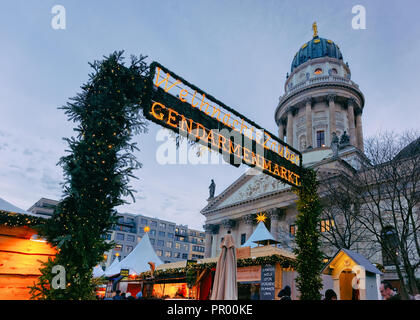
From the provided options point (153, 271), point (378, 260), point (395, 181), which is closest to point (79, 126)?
point (153, 271)

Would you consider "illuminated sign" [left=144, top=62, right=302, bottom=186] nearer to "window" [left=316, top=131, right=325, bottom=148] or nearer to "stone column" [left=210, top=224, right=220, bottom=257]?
"stone column" [left=210, top=224, right=220, bottom=257]

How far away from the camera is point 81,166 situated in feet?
18.0

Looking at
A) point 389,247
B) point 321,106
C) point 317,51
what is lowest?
point 389,247

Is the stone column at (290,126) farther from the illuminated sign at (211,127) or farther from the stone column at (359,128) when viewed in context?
the illuminated sign at (211,127)

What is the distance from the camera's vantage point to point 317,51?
53.8 metres

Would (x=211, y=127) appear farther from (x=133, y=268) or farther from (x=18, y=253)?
(x=133, y=268)

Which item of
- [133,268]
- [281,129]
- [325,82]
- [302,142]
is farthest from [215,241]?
[325,82]

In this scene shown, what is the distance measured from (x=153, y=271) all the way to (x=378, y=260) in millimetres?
20645

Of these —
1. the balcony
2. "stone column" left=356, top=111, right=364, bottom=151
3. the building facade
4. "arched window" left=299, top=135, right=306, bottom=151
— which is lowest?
the building facade

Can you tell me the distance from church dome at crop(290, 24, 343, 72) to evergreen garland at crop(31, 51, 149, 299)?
53.8m

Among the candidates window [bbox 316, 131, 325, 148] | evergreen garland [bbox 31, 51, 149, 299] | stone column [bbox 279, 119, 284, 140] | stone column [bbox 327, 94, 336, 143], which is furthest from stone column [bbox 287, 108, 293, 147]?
evergreen garland [bbox 31, 51, 149, 299]

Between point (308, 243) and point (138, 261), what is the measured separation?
15502 mm

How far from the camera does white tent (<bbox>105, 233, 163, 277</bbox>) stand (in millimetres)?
21734
